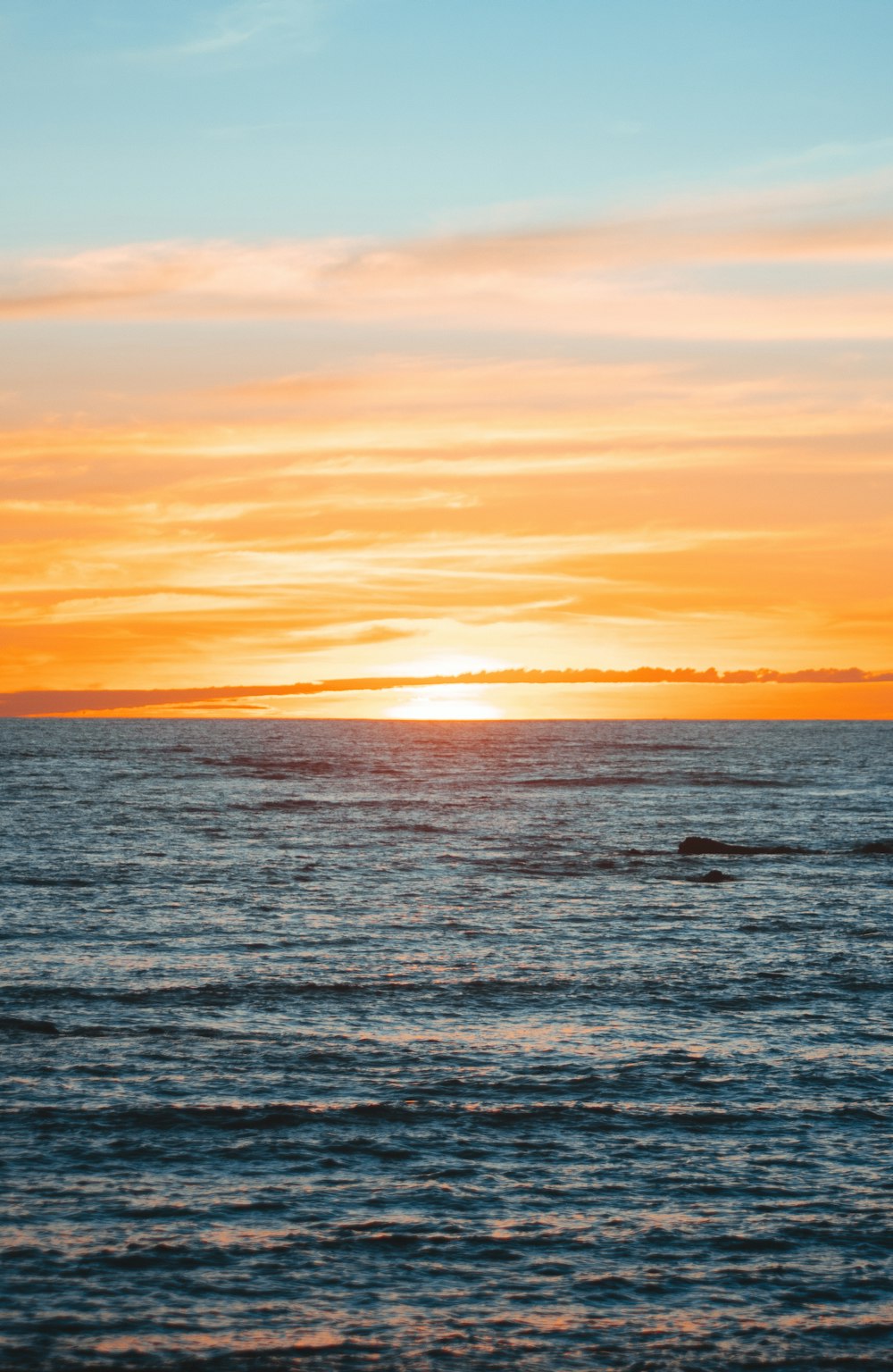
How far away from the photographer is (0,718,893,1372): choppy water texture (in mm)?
15422

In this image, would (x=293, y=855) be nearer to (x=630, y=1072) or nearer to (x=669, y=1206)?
(x=630, y=1072)

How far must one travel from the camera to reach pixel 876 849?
67.5m

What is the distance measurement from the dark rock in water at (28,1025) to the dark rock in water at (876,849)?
47.7m

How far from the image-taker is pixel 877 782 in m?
139

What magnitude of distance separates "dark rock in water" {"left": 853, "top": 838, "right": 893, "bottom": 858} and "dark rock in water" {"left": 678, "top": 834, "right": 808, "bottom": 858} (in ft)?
9.72

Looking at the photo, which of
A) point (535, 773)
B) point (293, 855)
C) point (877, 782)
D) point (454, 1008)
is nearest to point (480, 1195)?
point (454, 1008)

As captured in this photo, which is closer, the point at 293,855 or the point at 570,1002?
the point at 570,1002

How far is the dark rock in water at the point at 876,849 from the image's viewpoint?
66.4m

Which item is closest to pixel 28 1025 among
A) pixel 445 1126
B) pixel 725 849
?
pixel 445 1126

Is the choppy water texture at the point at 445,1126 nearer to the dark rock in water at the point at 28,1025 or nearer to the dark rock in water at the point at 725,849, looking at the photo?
the dark rock in water at the point at 28,1025

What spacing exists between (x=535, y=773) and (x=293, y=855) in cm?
9203

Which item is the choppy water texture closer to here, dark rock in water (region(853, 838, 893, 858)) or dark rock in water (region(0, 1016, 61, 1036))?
dark rock in water (region(0, 1016, 61, 1036))

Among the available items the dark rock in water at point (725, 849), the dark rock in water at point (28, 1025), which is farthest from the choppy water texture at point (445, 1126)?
the dark rock in water at point (725, 849)

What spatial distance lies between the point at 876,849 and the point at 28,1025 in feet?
163
